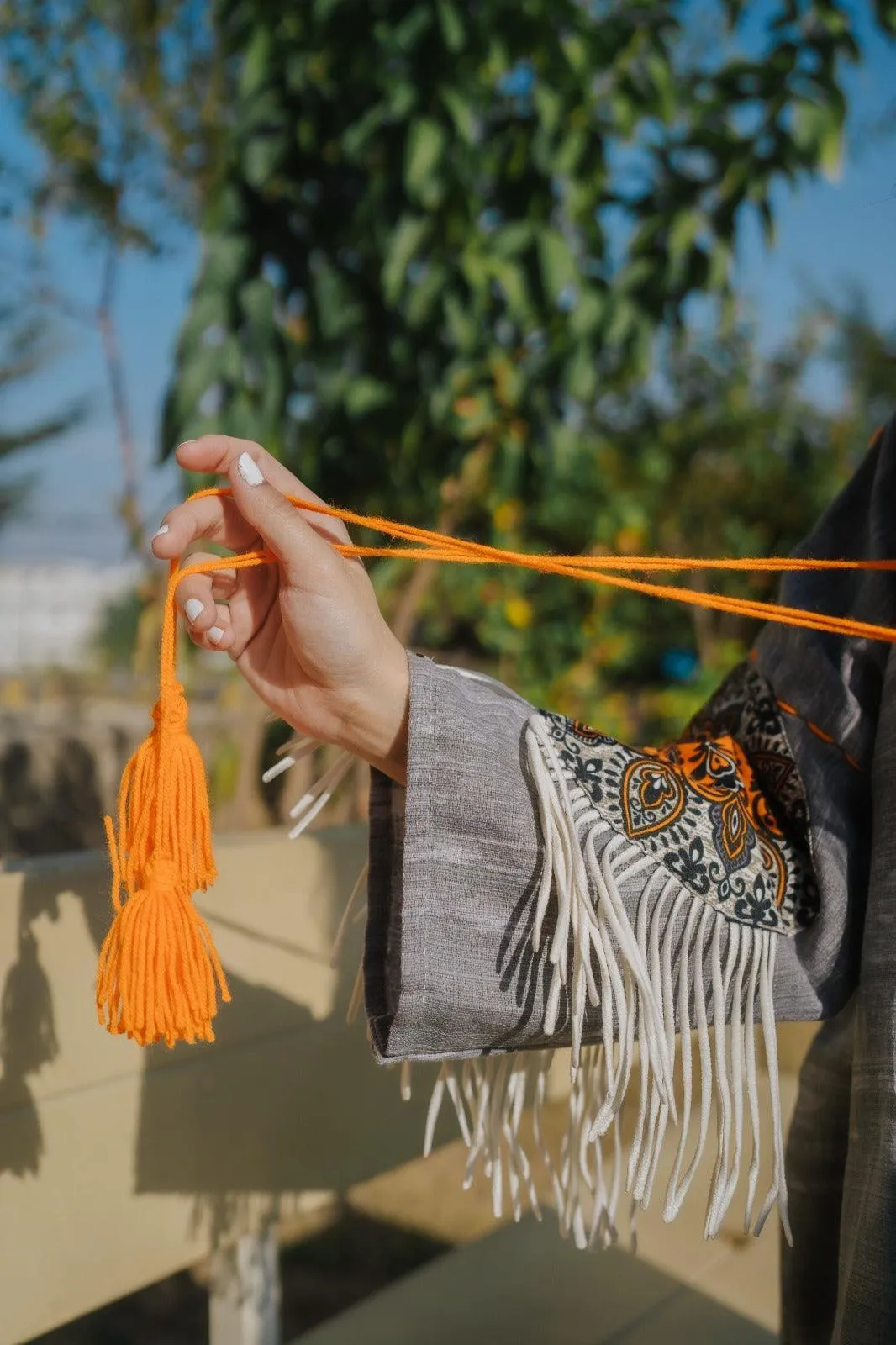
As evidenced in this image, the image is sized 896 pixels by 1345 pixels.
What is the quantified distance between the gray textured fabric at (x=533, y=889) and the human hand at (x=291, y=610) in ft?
0.11

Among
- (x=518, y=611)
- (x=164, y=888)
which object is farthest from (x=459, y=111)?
(x=518, y=611)

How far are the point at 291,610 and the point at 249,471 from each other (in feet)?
0.30

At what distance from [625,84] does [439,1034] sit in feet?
5.19

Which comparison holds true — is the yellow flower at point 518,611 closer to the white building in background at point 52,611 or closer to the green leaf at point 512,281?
the green leaf at point 512,281

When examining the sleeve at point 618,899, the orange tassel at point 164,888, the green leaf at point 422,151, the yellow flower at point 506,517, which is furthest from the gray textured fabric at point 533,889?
the yellow flower at point 506,517

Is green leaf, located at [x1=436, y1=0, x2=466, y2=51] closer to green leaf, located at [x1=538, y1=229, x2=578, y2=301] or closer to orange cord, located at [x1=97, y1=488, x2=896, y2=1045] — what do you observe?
green leaf, located at [x1=538, y1=229, x2=578, y2=301]

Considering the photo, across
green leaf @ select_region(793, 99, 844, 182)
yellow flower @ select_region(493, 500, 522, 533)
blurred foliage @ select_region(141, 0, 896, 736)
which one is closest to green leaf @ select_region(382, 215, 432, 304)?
blurred foliage @ select_region(141, 0, 896, 736)

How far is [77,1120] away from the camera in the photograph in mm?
923

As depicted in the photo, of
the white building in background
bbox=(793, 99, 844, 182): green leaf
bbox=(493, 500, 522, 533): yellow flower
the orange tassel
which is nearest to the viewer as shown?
the orange tassel

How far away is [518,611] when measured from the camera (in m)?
3.33

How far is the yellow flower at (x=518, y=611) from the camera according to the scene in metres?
3.33

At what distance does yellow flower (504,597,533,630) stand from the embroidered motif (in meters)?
2.45

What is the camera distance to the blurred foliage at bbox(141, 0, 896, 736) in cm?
164

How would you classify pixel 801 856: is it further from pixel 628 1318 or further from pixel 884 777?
pixel 628 1318
